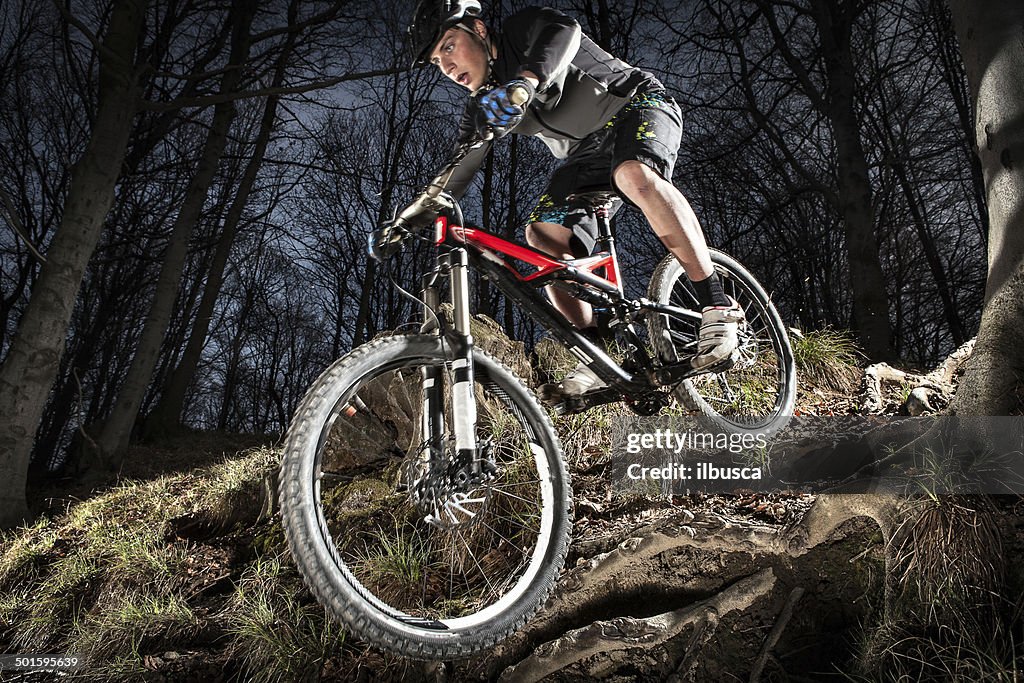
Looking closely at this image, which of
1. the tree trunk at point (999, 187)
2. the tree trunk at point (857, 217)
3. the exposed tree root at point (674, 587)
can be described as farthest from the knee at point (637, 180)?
the tree trunk at point (857, 217)

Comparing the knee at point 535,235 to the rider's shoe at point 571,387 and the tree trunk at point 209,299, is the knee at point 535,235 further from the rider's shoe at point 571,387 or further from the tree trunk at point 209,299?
the tree trunk at point 209,299

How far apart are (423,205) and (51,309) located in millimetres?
5062

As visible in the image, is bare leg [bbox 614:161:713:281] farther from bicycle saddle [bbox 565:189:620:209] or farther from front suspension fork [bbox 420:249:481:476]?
front suspension fork [bbox 420:249:481:476]

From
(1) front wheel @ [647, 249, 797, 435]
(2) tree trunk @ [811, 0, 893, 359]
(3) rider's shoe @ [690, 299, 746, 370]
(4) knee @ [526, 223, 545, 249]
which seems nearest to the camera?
(3) rider's shoe @ [690, 299, 746, 370]

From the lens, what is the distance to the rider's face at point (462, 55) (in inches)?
91.0

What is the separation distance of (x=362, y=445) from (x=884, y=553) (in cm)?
201

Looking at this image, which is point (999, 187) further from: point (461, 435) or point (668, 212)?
point (461, 435)

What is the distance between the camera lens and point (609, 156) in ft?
9.40

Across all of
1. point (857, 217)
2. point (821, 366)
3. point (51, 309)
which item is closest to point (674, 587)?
point (821, 366)

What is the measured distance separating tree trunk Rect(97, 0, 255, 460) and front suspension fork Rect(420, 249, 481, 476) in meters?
6.36

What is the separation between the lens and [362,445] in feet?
9.27

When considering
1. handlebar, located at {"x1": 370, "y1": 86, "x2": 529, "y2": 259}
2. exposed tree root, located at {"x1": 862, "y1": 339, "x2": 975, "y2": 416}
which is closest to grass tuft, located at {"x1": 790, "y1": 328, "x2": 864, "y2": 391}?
exposed tree root, located at {"x1": 862, "y1": 339, "x2": 975, "y2": 416}

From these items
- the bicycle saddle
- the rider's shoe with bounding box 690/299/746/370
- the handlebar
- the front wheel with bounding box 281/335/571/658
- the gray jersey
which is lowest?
the front wheel with bounding box 281/335/571/658

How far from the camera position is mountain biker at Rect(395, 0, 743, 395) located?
2.25 m
